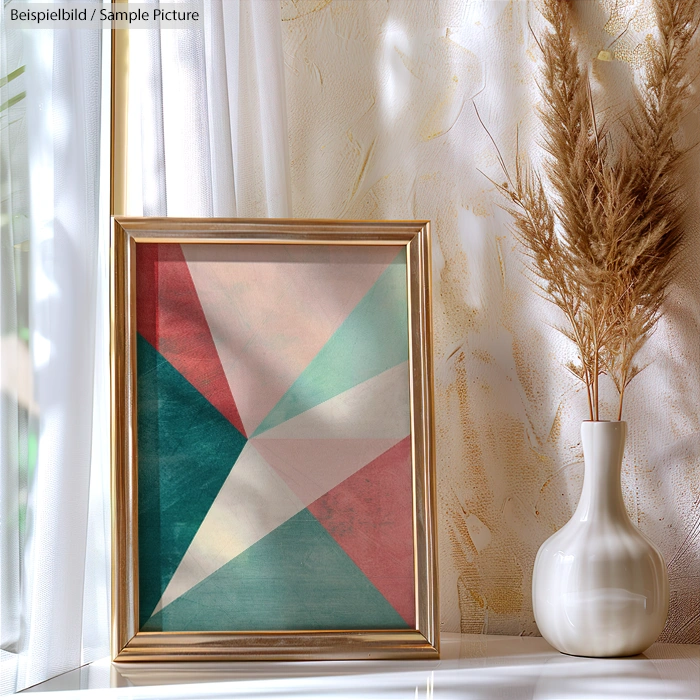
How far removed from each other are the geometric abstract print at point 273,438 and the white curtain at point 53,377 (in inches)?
3.0

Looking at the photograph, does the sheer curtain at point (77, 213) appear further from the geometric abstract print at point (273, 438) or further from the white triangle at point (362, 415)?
the white triangle at point (362, 415)

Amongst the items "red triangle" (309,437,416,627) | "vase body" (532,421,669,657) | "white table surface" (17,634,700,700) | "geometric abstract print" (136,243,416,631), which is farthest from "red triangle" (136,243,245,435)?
"vase body" (532,421,669,657)

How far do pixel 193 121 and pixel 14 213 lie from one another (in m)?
0.27

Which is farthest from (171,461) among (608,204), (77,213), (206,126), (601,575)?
(608,204)

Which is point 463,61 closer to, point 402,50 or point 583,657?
point 402,50

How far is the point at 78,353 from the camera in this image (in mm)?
863

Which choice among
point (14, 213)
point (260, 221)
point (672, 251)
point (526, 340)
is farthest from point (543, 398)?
point (14, 213)

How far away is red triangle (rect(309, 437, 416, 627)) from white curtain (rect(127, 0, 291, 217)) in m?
0.39

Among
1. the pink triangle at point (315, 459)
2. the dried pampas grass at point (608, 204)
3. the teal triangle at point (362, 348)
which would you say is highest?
the dried pampas grass at point (608, 204)

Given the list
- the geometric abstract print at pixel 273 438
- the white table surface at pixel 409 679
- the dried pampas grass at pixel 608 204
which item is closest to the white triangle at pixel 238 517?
the geometric abstract print at pixel 273 438

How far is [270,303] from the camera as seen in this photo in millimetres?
940

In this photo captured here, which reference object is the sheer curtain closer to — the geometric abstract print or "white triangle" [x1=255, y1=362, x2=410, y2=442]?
the geometric abstract print

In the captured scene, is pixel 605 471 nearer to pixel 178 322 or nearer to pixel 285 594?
pixel 285 594

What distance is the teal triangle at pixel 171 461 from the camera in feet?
2.93
